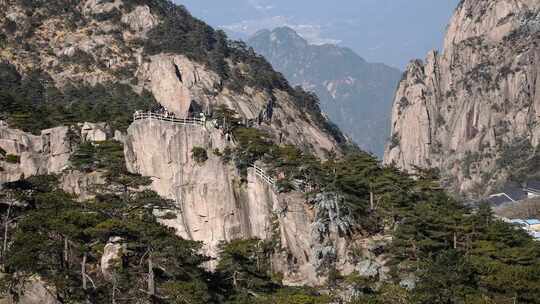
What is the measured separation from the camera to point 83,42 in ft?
376

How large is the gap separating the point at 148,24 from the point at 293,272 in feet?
254

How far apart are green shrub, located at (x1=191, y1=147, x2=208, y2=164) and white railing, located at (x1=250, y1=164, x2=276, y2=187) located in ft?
11.6

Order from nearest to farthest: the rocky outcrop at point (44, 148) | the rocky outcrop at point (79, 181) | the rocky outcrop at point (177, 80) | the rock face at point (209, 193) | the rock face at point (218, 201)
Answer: the rock face at point (218, 201) → the rock face at point (209, 193) → the rocky outcrop at point (79, 181) → the rocky outcrop at point (44, 148) → the rocky outcrop at point (177, 80)

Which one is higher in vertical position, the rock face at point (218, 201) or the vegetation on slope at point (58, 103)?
the vegetation on slope at point (58, 103)

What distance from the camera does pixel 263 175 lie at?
2190 inches

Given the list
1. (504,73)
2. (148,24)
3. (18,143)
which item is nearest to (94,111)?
(18,143)

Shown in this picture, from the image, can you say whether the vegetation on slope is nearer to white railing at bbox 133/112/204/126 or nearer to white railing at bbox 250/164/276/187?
white railing at bbox 133/112/204/126

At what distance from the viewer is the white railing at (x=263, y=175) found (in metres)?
55.2

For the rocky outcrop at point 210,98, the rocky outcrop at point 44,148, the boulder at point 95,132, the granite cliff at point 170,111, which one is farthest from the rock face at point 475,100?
the rocky outcrop at point 44,148

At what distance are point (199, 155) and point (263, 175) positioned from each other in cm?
497

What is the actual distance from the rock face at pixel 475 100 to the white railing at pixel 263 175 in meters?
98.0

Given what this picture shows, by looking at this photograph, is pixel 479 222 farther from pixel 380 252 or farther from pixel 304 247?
pixel 304 247

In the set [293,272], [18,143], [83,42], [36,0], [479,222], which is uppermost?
[36,0]

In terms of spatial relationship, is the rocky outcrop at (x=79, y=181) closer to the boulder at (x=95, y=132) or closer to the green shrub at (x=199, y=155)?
the green shrub at (x=199, y=155)
